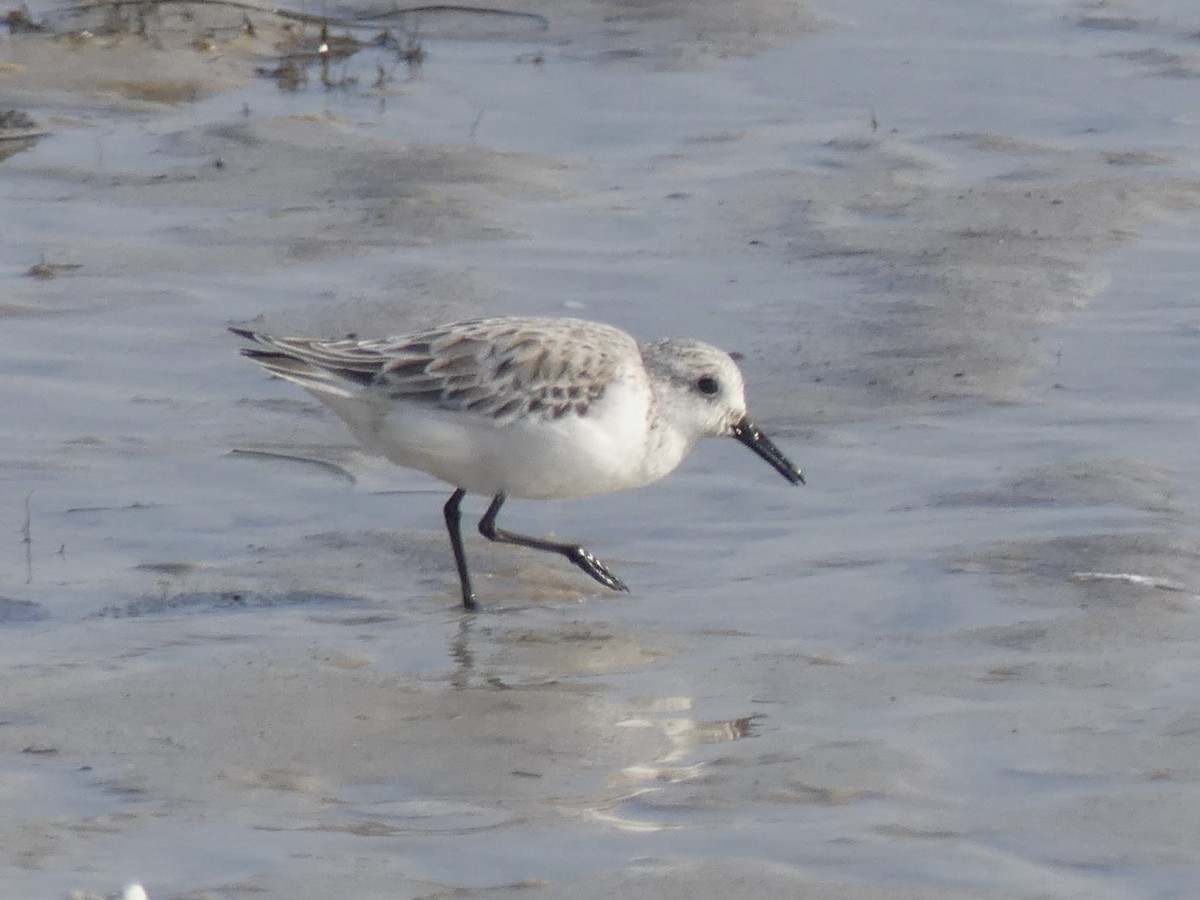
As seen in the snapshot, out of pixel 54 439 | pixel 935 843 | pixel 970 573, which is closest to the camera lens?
pixel 935 843

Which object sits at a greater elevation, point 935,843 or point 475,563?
point 935,843

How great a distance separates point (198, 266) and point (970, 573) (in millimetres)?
4193

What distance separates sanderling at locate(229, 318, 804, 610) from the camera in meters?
6.63

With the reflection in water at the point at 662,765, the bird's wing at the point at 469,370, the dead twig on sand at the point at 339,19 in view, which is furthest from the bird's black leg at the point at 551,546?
the dead twig on sand at the point at 339,19

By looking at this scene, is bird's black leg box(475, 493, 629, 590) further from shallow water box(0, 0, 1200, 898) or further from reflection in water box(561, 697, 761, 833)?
reflection in water box(561, 697, 761, 833)

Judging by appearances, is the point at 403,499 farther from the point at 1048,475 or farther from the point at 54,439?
the point at 1048,475

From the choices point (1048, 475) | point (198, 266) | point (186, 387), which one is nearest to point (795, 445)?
point (1048, 475)

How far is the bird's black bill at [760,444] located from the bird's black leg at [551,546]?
63 cm

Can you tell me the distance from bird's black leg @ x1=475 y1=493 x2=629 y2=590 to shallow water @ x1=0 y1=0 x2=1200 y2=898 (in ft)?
0.30

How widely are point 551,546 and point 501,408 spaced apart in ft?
1.58

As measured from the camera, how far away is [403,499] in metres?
7.49

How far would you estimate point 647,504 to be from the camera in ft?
24.7

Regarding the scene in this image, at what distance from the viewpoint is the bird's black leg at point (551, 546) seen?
668cm

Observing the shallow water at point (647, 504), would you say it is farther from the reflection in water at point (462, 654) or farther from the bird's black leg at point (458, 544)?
the bird's black leg at point (458, 544)
